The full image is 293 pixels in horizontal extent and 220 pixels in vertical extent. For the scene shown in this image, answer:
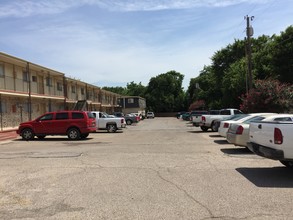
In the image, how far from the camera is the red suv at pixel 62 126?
72.2 feet

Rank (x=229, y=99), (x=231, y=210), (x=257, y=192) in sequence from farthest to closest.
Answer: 1. (x=229, y=99)
2. (x=257, y=192)
3. (x=231, y=210)

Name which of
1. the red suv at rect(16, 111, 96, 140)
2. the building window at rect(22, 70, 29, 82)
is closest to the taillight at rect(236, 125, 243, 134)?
the red suv at rect(16, 111, 96, 140)

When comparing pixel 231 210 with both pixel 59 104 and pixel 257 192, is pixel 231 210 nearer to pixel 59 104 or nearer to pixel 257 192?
pixel 257 192

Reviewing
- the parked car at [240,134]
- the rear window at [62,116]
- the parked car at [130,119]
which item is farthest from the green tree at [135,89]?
the parked car at [240,134]

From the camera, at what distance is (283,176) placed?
29.8ft

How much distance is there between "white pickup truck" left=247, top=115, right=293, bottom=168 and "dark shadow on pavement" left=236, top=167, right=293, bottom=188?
484 mm

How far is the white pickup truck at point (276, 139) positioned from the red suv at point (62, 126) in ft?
46.4

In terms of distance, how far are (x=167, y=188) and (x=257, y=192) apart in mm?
1821

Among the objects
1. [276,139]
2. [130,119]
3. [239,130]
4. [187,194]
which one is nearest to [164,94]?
[130,119]

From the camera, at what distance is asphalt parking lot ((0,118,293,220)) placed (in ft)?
19.8

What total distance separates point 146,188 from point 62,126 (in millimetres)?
15269

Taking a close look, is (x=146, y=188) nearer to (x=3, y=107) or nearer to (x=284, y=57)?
(x=3, y=107)

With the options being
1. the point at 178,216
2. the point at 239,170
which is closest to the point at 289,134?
the point at 239,170

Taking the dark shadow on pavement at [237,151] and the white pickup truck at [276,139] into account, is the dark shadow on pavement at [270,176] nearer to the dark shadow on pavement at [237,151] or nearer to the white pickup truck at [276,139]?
the white pickup truck at [276,139]
